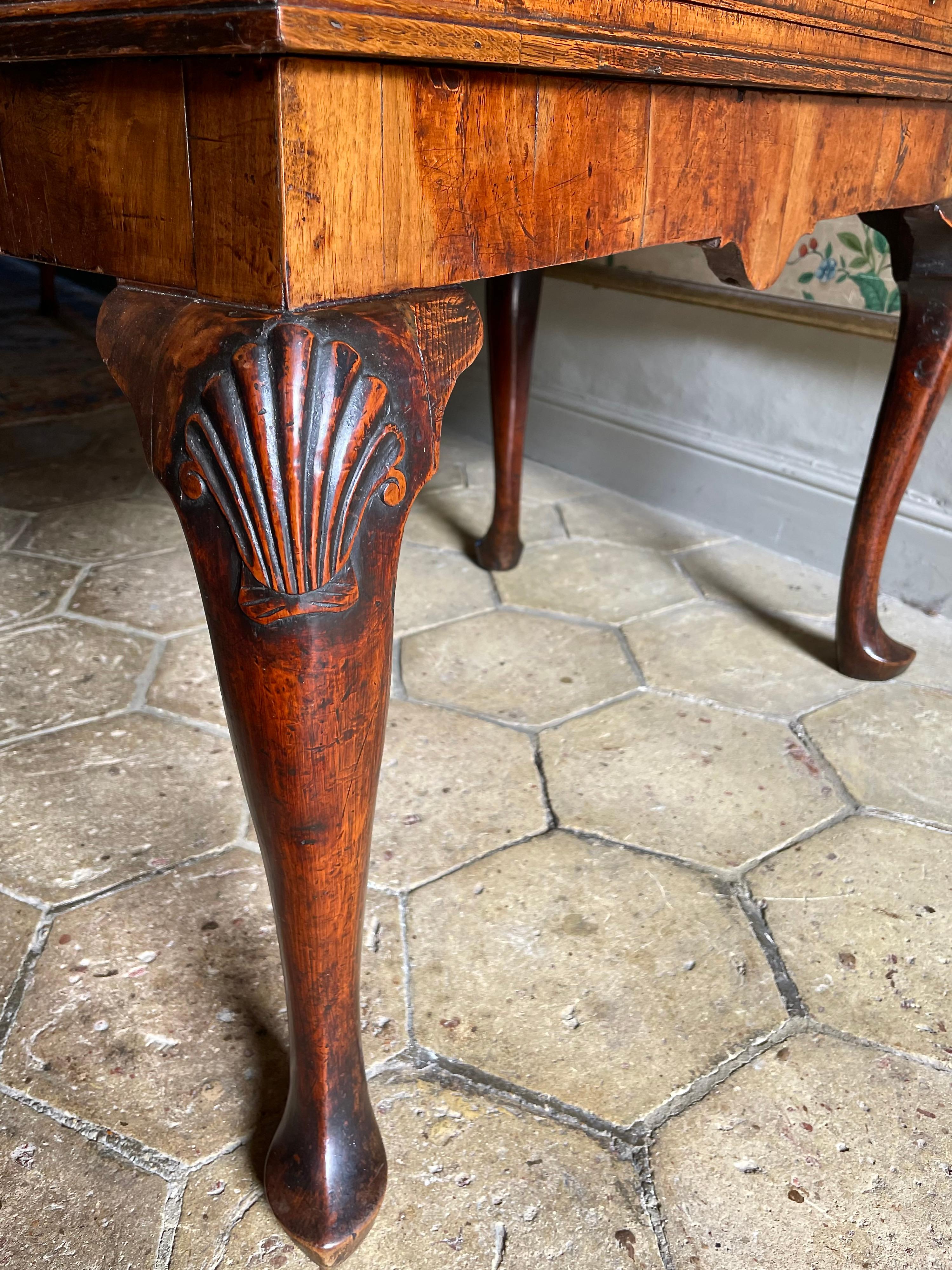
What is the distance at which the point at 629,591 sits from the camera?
1629mm

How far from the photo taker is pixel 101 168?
0.51 metres

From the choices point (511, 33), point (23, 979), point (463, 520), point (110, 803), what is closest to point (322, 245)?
point (511, 33)

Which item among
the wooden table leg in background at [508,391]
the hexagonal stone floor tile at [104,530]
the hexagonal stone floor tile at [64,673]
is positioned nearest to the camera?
the hexagonal stone floor tile at [64,673]

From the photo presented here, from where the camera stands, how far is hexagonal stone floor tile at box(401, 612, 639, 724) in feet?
4.32

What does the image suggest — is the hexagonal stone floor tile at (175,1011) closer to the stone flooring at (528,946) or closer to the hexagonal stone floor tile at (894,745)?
the stone flooring at (528,946)

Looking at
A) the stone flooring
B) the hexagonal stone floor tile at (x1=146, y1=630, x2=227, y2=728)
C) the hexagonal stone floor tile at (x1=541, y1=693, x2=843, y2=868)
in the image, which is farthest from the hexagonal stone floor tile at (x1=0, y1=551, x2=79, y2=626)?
the hexagonal stone floor tile at (x1=541, y1=693, x2=843, y2=868)

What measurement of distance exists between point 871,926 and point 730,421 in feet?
3.62

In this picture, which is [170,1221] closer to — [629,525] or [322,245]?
[322,245]

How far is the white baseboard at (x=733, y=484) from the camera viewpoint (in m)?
1.62

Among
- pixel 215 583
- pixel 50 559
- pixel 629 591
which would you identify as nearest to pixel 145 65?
pixel 215 583

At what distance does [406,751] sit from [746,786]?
397mm

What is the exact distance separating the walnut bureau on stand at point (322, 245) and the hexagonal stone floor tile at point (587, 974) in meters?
0.19

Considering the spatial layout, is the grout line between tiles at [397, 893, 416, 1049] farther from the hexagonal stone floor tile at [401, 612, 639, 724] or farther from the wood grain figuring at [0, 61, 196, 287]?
the wood grain figuring at [0, 61, 196, 287]

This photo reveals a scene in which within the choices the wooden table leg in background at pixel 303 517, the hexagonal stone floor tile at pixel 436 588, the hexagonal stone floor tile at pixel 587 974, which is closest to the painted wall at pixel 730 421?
the hexagonal stone floor tile at pixel 436 588
